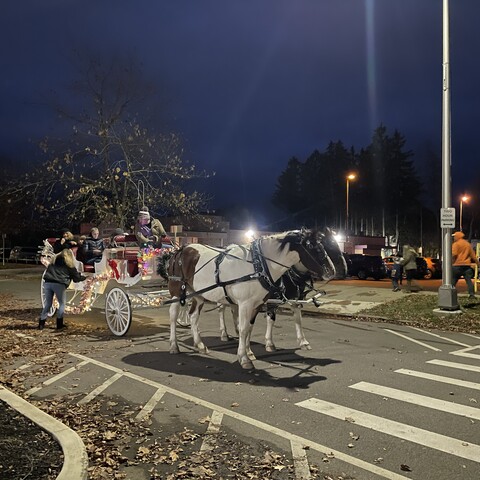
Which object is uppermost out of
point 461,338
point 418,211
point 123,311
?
point 418,211

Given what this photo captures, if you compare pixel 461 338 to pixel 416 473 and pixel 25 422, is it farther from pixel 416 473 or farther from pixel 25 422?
pixel 25 422

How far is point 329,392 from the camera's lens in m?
6.56

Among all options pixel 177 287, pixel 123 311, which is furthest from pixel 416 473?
pixel 123 311

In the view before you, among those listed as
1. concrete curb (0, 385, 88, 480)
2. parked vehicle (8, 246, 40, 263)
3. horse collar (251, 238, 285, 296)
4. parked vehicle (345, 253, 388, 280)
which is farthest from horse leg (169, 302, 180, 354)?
parked vehicle (8, 246, 40, 263)

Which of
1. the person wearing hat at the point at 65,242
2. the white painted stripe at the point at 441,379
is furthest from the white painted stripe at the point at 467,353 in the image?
the person wearing hat at the point at 65,242

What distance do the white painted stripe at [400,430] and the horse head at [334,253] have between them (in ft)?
8.12

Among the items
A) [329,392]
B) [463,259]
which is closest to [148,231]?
[329,392]

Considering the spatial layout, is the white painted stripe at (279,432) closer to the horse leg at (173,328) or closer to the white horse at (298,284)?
the horse leg at (173,328)

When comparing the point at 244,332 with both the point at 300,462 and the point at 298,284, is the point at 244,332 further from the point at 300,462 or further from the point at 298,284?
the point at 300,462

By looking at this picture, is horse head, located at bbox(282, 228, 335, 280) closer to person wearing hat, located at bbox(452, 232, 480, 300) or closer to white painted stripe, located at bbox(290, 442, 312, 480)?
white painted stripe, located at bbox(290, 442, 312, 480)

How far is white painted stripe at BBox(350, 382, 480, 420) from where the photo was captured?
5.81 meters

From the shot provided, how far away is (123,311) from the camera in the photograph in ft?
34.4

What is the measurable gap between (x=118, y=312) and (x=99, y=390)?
389 centimetres

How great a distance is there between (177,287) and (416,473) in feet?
19.0
